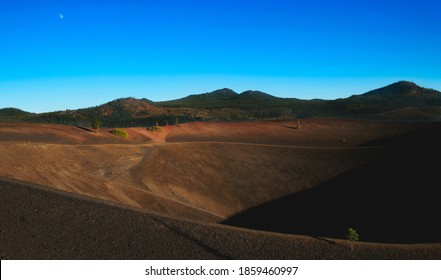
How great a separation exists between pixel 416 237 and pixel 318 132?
103ft

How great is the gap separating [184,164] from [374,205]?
14.3 m

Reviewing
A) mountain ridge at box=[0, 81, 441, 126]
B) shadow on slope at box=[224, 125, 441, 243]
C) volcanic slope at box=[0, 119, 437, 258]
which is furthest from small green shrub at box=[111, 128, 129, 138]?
mountain ridge at box=[0, 81, 441, 126]

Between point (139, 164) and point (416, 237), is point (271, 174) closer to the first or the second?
point (139, 164)

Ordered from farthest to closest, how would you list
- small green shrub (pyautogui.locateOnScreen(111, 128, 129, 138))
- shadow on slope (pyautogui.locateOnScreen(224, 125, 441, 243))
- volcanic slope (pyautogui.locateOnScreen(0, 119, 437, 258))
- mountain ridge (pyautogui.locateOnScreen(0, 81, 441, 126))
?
mountain ridge (pyautogui.locateOnScreen(0, 81, 441, 126))
small green shrub (pyautogui.locateOnScreen(111, 128, 129, 138))
volcanic slope (pyautogui.locateOnScreen(0, 119, 437, 258))
shadow on slope (pyautogui.locateOnScreen(224, 125, 441, 243))

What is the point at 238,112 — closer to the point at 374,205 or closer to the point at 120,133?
the point at 120,133

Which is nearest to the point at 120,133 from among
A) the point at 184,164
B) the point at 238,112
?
the point at 184,164

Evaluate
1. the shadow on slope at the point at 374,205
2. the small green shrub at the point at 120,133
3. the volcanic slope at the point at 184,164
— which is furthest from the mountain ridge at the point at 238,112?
the shadow on slope at the point at 374,205

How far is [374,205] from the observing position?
28.4 m

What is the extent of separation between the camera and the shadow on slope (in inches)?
926

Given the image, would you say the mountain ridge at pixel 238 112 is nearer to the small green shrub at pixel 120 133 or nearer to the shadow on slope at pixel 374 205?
the small green shrub at pixel 120 133

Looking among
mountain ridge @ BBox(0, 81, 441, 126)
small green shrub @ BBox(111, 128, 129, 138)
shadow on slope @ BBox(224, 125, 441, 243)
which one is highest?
mountain ridge @ BBox(0, 81, 441, 126)

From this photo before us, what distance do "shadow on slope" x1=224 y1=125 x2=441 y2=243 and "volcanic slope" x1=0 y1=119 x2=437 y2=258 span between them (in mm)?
753

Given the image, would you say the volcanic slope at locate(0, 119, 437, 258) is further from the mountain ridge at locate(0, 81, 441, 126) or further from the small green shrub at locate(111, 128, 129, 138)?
the mountain ridge at locate(0, 81, 441, 126)

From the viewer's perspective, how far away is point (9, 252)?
11969mm
